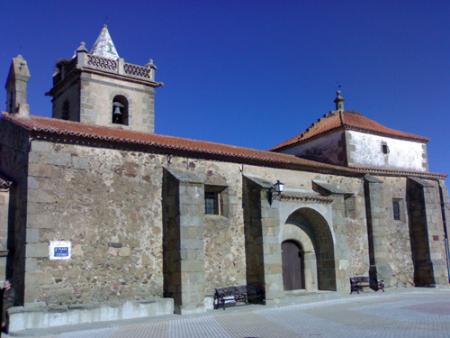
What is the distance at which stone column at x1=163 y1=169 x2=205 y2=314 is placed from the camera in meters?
13.7

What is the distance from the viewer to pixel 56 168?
1272 cm

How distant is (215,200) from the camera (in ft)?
52.7

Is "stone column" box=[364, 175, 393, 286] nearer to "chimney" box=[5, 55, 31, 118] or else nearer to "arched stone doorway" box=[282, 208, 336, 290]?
"arched stone doorway" box=[282, 208, 336, 290]

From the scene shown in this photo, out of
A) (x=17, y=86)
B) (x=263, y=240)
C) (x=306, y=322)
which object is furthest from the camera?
(x=263, y=240)

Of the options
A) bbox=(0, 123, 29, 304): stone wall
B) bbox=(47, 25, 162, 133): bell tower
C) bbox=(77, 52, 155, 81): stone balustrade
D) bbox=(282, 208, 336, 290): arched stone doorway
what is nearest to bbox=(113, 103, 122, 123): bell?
bbox=(47, 25, 162, 133): bell tower

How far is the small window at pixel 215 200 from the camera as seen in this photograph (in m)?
15.9

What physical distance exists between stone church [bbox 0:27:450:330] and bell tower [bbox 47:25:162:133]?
6cm

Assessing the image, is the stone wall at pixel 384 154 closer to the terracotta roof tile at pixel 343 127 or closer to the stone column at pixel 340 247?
the terracotta roof tile at pixel 343 127

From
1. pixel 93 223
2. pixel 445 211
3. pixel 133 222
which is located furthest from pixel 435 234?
pixel 93 223

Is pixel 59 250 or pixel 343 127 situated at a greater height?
pixel 343 127

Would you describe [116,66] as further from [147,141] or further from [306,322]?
[306,322]

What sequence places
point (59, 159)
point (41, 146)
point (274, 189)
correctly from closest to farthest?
1. point (41, 146)
2. point (59, 159)
3. point (274, 189)

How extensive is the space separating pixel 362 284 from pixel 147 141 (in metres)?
10.1

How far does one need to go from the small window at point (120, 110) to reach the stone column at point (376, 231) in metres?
11.0
